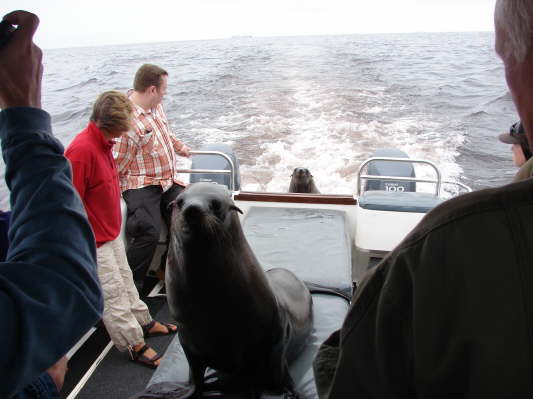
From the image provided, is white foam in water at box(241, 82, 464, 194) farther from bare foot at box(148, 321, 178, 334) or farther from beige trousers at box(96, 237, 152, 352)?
beige trousers at box(96, 237, 152, 352)

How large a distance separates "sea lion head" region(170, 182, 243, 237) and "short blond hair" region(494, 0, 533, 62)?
0.93 m

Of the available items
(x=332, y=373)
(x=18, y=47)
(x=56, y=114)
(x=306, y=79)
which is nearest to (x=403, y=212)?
(x=332, y=373)

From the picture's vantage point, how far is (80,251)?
687 mm

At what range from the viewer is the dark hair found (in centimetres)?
290

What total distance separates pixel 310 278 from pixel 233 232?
1.06 metres

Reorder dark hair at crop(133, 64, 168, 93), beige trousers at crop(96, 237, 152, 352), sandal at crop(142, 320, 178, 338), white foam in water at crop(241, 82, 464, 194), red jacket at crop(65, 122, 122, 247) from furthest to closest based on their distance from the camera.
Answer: white foam in water at crop(241, 82, 464, 194)
dark hair at crop(133, 64, 168, 93)
sandal at crop(142, 320, 178, 338)
beige trousers at crop(96, 237, 152, 352)
red jacket at crop(65, 122, 122, 247)

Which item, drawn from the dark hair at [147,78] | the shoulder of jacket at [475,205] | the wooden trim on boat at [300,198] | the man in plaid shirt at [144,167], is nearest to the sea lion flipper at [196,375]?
the shoulder of jacket at [475,205]

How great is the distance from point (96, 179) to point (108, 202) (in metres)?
0.15

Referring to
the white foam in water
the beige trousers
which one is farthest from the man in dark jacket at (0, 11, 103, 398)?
the white foam in water

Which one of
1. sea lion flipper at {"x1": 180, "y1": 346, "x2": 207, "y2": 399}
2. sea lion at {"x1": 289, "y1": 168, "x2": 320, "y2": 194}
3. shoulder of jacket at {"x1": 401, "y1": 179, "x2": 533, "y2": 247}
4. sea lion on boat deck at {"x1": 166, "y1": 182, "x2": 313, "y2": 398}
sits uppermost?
shoulder of jacket at {"x1": 401, "y1": 179, "x2": 533, "y2": 247}

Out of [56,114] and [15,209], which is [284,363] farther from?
[56,114]

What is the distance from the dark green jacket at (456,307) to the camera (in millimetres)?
482

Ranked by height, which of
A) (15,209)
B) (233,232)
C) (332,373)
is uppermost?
(15,209)

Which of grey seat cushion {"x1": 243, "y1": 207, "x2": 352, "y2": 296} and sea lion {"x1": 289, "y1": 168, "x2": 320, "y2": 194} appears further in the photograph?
sea lion {"x1": 289, "y1": 168, "x2": 320, "y2": 194}
